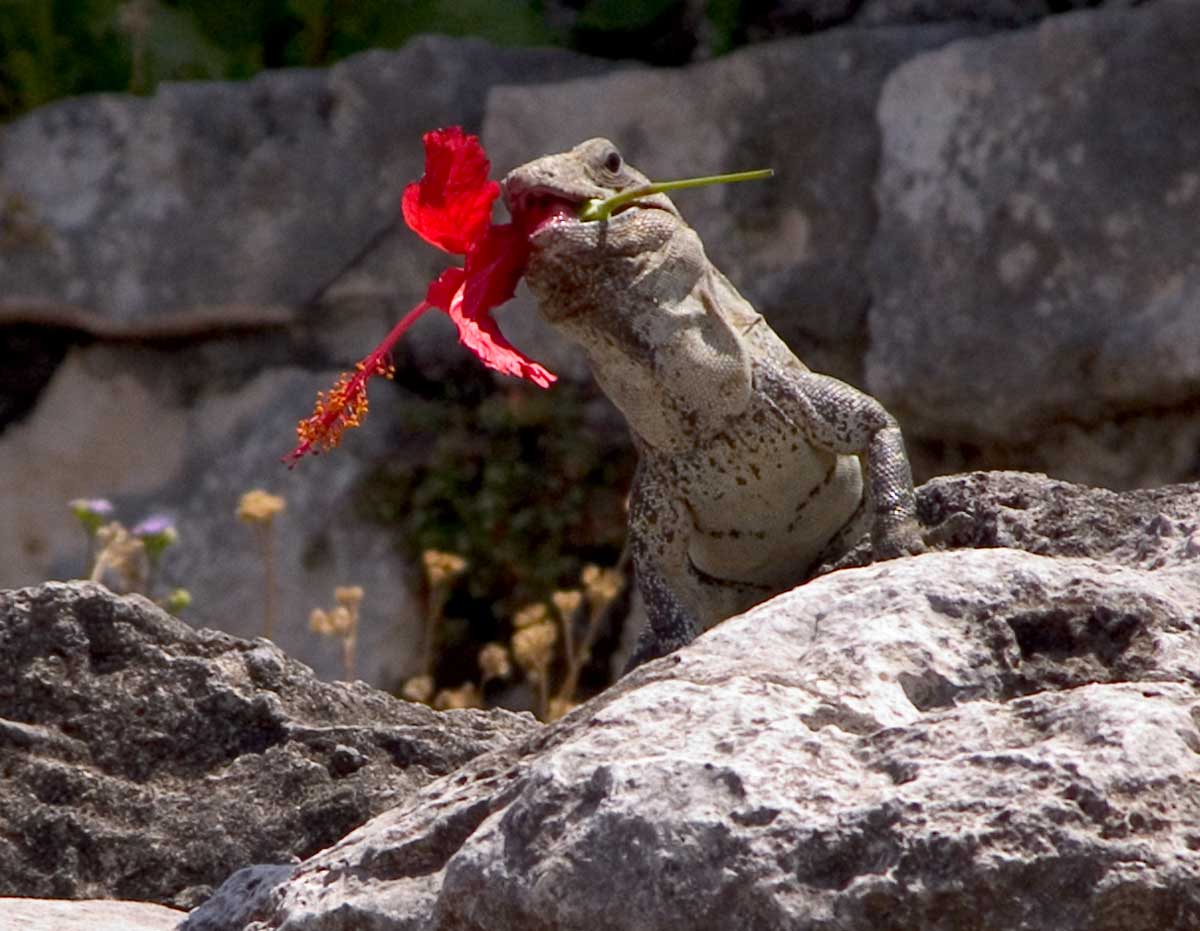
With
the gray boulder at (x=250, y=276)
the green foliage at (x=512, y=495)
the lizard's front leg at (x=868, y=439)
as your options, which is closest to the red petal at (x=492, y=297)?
the lizard's front leg at (x=868, y=439)

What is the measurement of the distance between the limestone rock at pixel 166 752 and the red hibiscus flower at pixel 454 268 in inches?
15.2

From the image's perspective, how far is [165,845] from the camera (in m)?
2.89

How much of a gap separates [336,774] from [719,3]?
206 inches

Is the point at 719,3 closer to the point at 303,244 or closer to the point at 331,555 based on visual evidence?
the point at 303,244

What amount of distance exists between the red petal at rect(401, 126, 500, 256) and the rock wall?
411cm

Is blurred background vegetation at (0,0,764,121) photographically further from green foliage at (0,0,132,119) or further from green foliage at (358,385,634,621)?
green foliage at (358,385,634,621)

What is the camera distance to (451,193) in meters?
2.89

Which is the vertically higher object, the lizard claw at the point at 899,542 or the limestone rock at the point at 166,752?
the lizard claw at the point at 899,542

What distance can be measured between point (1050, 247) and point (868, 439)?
3.70 m

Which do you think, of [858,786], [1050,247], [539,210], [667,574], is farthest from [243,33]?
[858,786]

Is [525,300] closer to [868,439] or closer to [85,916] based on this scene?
[868,439]

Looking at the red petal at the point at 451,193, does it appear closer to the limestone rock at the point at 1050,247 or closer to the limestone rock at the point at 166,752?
the limestone rock at the point at 166,752

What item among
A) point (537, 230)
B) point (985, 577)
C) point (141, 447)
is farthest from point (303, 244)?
point (985, 577)

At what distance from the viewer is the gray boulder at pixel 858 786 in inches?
74.2
